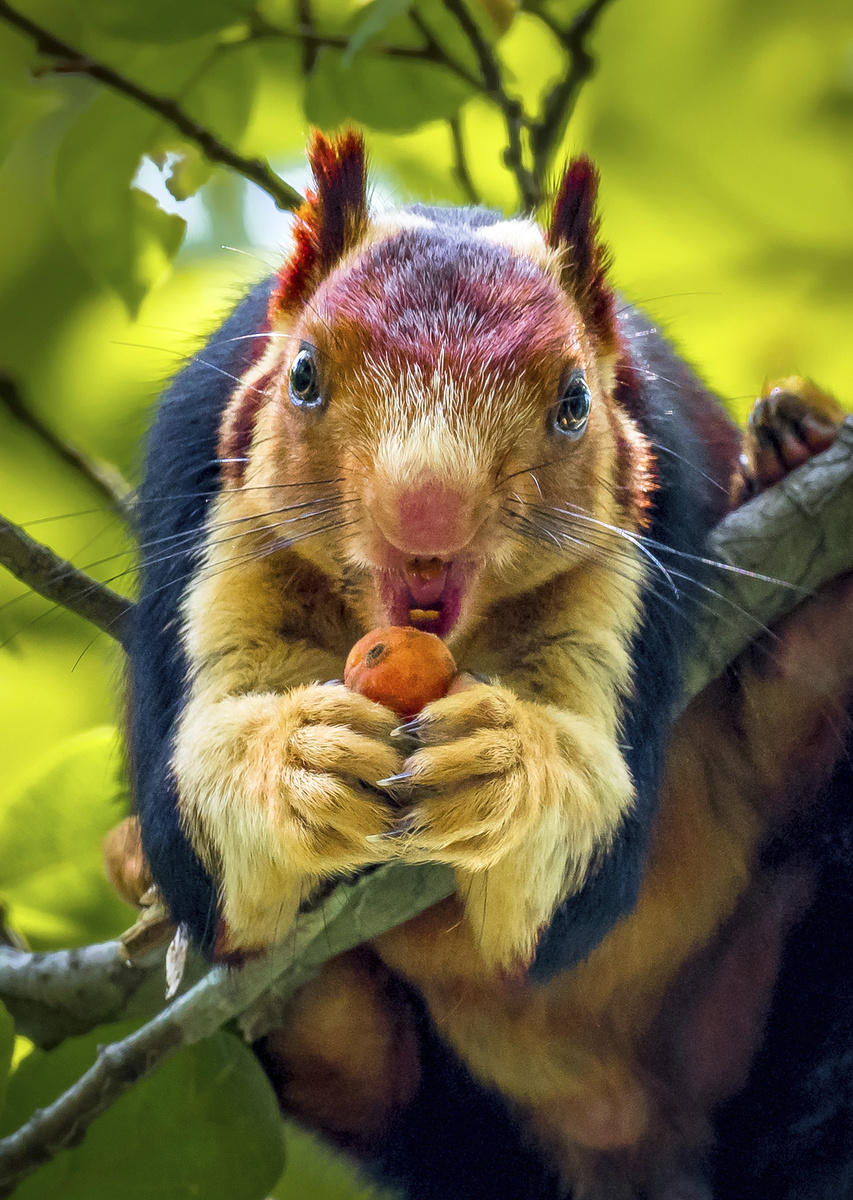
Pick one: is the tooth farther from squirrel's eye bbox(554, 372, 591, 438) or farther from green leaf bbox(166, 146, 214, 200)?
green leaf bbox(166, 146, 214, 200)

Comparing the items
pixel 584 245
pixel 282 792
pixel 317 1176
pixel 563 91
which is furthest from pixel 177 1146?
pixel 563 91

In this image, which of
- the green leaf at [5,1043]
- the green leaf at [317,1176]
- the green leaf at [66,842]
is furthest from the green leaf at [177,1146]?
the green leaf at [66,842]

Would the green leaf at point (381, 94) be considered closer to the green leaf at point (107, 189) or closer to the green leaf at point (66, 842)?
the green leaf at point (107, 189)

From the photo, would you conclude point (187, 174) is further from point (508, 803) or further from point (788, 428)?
point (508, 803)

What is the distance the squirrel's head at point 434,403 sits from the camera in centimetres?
98

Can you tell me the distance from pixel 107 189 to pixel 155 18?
0.69 feet

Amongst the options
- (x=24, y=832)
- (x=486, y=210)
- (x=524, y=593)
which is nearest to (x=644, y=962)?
(x=524, y=593)

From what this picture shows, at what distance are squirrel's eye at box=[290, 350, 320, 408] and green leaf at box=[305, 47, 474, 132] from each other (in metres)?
0.59

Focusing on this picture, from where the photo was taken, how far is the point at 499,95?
1584 mm

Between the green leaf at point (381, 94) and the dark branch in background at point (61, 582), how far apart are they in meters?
0.63

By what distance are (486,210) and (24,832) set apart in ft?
3.14

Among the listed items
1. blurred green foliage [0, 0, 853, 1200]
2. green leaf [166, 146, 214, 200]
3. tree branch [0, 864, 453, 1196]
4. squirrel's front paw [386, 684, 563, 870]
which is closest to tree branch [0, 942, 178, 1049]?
blurred green foliage [0, 0, 853, 1200]

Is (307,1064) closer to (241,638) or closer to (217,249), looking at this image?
(241,638)

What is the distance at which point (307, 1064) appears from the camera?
155cm
